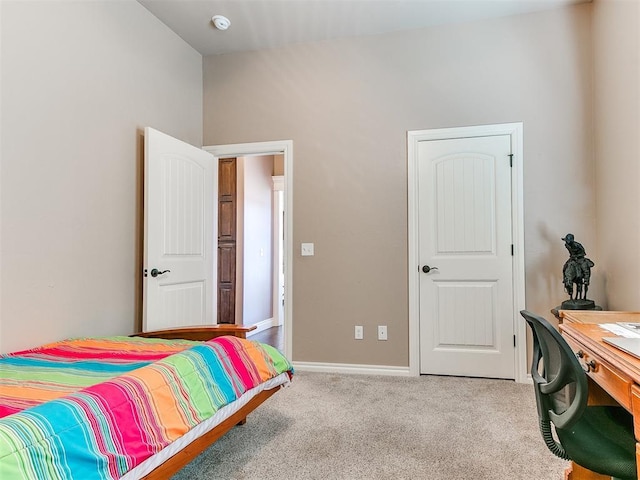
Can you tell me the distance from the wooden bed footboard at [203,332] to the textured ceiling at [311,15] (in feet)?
7.86

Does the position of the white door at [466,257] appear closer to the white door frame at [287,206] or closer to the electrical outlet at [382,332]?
the electrical outlet at [382,332]

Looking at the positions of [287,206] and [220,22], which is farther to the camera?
[287,206]

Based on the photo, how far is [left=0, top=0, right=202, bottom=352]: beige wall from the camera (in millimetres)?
2160

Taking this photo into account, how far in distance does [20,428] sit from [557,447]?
1.53 m

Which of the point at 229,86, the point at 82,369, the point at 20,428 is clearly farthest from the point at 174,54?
the point at 20,428

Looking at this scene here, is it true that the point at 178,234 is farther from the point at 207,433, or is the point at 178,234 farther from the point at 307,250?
the point at 207,433

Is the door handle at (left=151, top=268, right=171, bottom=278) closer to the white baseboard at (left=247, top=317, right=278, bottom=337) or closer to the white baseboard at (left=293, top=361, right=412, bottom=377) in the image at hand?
the white baseboard at (left=293, top=361, right=412, bottom=377)

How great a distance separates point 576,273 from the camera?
2.79m

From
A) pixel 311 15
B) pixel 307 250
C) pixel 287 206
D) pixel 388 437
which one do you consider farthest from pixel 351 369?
pixel 311 15

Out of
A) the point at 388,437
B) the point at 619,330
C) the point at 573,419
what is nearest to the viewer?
the point at 573,419

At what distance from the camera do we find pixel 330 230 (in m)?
3.59

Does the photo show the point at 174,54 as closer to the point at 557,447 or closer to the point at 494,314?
the point at 494,314

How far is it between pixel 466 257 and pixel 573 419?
88.5 inches

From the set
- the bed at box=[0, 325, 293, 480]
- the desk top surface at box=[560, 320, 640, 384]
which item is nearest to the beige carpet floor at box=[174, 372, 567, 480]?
the bed at box=[0, 325, 293, 480]
